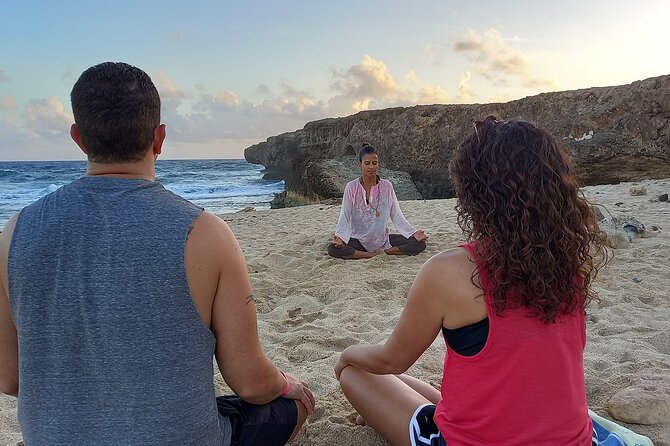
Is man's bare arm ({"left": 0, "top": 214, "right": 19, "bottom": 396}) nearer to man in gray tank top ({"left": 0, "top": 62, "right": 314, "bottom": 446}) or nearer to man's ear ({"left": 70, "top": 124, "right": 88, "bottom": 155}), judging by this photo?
man in gray tank top ({"left": 0, "top": 62, "right": 314, "bottom": 446})

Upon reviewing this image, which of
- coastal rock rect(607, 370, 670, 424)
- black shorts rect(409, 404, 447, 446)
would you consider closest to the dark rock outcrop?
coastal rock rect(607, 370, 670, 424)

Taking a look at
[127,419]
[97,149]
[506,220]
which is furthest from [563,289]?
[97,149]

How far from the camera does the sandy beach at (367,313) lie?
253 centimetres

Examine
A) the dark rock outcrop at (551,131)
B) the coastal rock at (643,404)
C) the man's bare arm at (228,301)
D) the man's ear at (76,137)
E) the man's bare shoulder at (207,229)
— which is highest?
the dark rock outcrop at (551,131)

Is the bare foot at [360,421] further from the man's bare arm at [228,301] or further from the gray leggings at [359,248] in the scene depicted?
the gray leggings at [359,248]

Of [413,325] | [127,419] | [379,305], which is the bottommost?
[379,305]

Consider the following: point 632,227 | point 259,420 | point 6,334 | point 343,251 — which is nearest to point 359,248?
point 343,251

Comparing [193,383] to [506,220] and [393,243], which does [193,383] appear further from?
[393,243]

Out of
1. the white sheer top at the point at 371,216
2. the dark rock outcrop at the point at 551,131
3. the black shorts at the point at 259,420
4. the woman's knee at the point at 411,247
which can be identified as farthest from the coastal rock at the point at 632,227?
the black shorts at the point at 259,420

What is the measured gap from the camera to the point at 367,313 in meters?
3.91

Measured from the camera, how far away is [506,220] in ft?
4.85

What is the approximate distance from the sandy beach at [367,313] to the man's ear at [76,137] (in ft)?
5.03

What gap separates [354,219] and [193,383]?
14.4ft

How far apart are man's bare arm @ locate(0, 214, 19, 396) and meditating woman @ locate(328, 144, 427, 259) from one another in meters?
4.18
